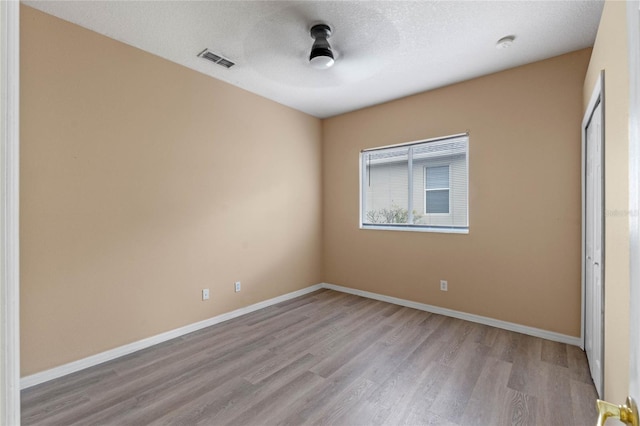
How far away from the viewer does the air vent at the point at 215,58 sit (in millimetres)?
2852

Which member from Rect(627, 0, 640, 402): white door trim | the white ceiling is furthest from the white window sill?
Rect(627, 0, 640, 402): white door trim

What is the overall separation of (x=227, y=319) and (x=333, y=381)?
1718 mm

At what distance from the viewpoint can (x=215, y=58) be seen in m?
2.95

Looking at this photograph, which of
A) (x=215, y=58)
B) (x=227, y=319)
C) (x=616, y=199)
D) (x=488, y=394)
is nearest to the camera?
(x=616, y=199)

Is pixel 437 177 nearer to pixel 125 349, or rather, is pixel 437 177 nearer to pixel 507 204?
pixel 507 204

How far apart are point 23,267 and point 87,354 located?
87 cm

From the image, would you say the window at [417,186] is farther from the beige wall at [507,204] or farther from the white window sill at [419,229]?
the beige wall at [507,204]

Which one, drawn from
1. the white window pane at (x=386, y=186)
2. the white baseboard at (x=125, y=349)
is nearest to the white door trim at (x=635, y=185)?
the white baseboard at (x=125, y=349)

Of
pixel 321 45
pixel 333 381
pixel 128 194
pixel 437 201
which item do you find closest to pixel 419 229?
pixel 437 201

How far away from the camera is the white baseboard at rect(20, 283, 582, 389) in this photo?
231cm

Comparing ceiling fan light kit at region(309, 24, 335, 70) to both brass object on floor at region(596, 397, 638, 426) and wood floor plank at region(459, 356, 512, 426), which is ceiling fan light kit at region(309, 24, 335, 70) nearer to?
brass object on floor at region(596, 397, 638, 426)
